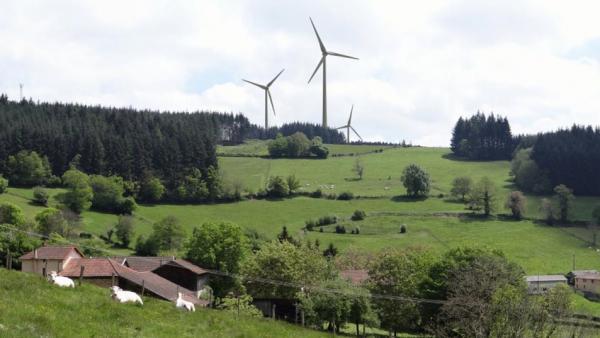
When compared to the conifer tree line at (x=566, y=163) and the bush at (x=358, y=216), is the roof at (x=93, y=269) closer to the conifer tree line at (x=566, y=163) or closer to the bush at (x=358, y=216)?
the bush at (x=358, y=216)

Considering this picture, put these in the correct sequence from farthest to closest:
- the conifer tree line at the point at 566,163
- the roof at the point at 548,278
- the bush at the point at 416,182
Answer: the conifer tree line at the point at 566,163, the bush at the point at 416,182, the roof at the point at 548,278

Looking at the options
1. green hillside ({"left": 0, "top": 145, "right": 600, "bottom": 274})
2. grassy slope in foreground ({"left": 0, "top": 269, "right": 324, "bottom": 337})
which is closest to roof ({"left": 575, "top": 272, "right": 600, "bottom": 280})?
green hillside ({"left": 0, "top": 145, "right": 600, "bottom": 274})

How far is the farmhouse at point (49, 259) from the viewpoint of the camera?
6488 centimetres

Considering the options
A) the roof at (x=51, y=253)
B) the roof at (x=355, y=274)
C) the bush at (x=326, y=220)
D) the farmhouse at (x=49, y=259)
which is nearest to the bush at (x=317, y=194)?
the bush at (x=326, y=220)

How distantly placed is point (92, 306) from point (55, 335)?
190 inches

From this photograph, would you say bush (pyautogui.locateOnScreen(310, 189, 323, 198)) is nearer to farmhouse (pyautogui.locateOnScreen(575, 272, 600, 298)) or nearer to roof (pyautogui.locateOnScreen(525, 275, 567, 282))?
roof (pyautogui.locateOnScreen(525, 275, 567, 282))

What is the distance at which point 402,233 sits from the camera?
12462cm

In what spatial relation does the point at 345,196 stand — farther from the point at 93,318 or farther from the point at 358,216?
the point at 93,318

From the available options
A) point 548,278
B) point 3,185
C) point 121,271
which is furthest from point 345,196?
point 121,271

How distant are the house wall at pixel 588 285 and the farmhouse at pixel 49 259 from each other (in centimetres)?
6787

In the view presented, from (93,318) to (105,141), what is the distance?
142548 millimetres

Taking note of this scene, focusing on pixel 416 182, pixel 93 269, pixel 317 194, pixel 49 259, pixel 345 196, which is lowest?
pixel 49 259

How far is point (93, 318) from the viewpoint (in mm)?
22891

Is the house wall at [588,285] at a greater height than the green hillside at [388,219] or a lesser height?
lesser
